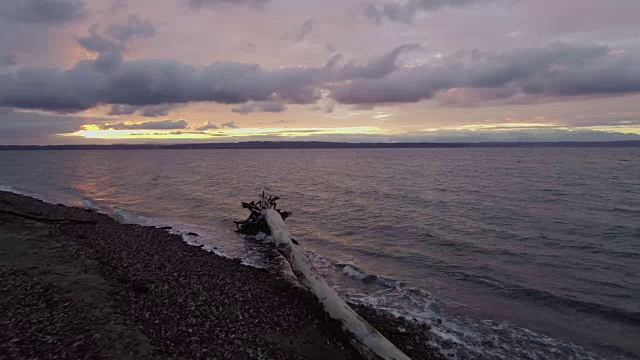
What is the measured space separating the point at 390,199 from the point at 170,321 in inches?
1259

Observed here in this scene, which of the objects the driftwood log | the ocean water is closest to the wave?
the ocean water

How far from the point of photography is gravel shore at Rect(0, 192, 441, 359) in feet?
28.7

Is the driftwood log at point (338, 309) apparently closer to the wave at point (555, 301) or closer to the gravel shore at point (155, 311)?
the gravel shore at point (155, 311)

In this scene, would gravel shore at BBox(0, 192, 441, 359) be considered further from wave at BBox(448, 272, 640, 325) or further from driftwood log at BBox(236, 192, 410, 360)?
wave at BBox(448, 272, 640, 325)

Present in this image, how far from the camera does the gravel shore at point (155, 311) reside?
8734mm

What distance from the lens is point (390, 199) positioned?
4009 centimetres

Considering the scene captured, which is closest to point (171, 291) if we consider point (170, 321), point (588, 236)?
point (170, 321)

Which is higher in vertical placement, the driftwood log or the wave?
the driftwood log

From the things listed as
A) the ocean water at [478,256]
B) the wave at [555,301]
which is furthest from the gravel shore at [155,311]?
the wave at [555,301]

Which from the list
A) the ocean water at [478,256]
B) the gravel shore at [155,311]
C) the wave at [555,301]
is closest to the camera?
the gravel shore at [155,311]

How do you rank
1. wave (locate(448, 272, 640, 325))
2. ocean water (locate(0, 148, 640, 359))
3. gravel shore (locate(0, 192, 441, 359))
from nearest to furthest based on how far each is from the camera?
gravel shore (locate(0, 192, 441, 359)) < ocean water (locate(0, 148, 640, 359)) < wave (locate(448, 272, 640, 325))

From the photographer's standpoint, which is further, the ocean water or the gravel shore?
the ocean water

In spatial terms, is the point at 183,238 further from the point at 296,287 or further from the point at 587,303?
the point at 587,303

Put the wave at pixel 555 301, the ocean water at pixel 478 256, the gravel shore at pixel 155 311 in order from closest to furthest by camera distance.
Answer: the gravel shore at pixel 155 311 → the ocean water at pixel 478 256 → the wave at pixel 555 301
